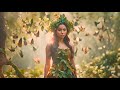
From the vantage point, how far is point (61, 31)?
10.2 ft

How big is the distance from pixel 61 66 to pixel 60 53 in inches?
6.8

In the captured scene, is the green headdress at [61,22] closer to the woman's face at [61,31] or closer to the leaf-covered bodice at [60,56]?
the woman's face at [61,31]

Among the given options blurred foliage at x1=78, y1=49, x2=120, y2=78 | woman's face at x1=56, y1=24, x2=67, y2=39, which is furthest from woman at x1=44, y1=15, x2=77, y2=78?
blurred foliage at x1=78, y1=49, x2=120, y2=78

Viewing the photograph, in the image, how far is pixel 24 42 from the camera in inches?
122

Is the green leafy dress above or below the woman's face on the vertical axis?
below

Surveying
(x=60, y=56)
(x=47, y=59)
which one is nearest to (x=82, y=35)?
(x=60, y=56)

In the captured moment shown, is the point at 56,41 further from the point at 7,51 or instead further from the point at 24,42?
the point at 7,51

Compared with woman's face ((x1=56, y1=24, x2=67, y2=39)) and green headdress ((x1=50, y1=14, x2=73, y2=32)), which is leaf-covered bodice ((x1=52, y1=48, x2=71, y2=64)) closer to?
woman's face ((x1=56, y1=24, x2=67, y2=39))

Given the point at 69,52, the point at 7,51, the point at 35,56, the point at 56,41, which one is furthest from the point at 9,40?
the point at 69,52

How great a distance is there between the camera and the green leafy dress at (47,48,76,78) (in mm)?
3053

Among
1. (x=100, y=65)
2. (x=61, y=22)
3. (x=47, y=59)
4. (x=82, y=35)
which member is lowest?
(x=100, y=65)

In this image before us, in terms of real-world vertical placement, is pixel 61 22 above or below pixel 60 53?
above

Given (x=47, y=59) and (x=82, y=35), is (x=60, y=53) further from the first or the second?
(x=82, y=35)
